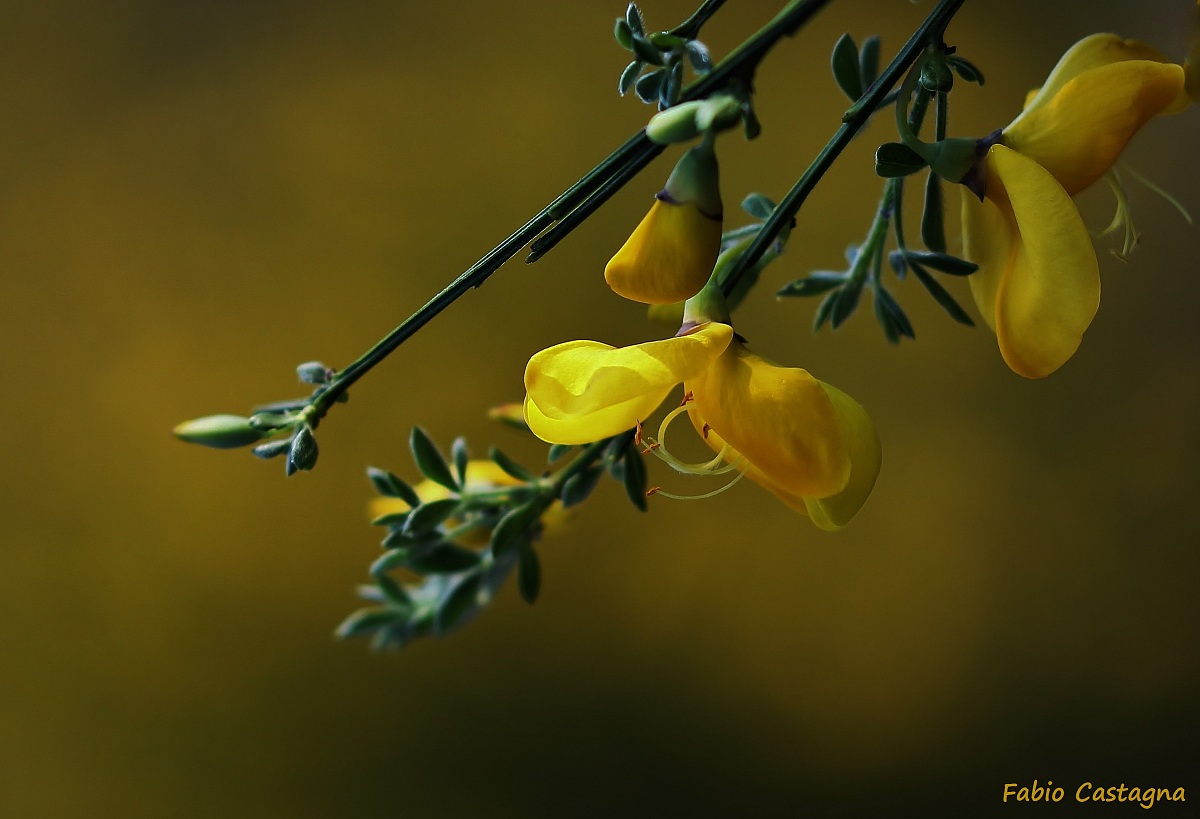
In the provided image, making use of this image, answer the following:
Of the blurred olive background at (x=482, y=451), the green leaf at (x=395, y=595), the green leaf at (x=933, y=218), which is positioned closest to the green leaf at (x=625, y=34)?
the green leaf at (x=933, y=218)

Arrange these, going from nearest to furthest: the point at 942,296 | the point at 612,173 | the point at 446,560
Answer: the point at 612,173 → the point at 942,296 → the point at 446,560

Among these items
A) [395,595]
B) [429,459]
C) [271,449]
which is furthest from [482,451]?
[271,449]

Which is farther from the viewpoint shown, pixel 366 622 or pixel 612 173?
pixel 366 622

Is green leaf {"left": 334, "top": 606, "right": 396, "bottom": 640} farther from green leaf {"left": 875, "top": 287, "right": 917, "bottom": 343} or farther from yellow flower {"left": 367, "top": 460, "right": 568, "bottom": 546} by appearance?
green leaf {"left": 875, "top": 287, "right": 917, "bottom": 343}

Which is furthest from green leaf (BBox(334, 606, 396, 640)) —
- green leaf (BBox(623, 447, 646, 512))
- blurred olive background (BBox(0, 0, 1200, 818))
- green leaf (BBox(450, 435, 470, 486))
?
blurred olive background (BBox(0, 0, 1200, 818))

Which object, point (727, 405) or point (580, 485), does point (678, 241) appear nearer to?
point (727, 405)

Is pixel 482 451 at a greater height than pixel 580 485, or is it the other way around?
pixel 482 451
